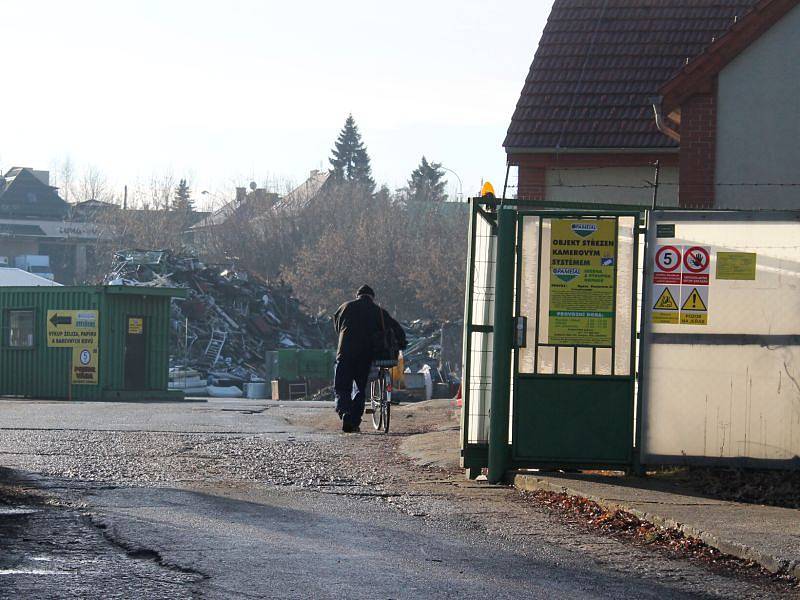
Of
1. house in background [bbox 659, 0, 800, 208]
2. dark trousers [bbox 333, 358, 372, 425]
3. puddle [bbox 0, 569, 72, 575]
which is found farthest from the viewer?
house in background [bbox 659, 0, 800, 208]

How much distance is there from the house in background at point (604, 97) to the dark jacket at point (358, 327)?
5.16m

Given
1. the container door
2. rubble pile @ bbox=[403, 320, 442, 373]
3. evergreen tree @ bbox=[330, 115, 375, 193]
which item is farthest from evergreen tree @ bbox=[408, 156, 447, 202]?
the container door

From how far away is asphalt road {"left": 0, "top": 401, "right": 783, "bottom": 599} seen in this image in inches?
230

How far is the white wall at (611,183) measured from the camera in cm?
1897

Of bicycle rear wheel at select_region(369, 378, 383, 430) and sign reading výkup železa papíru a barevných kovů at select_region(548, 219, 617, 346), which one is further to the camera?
bicycle rear wheel at select_region(369, 378, 383, 430)

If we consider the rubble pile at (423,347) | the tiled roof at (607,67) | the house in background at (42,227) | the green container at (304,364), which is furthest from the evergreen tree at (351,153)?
the tiled roof at (607,67)

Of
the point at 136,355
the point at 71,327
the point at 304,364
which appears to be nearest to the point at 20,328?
the point at 71,327

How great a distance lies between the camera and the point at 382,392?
14828 mm

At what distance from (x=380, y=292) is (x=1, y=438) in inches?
2254

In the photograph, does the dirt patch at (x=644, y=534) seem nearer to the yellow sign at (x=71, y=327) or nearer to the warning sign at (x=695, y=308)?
the warning sign at (x=695, y=308)

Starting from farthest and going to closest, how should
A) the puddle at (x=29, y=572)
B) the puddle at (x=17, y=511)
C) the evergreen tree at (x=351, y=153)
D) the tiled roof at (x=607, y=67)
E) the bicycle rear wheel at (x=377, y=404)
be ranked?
the evergreen tree at (x=351, y=153)
the tiled roof at (x=607, y=67)
the bicycle rear wheel at (x=377, y=404)
the puddle at (x=17, y=511)
the puddle at (x=29, y=572)

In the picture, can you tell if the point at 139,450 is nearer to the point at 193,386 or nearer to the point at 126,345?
the point at 126,345

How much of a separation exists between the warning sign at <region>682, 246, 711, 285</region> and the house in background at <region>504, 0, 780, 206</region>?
826 cm

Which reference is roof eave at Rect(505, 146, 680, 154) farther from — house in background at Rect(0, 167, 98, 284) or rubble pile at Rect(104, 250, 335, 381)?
house in background at Rect(0, 167, 98, 284)
